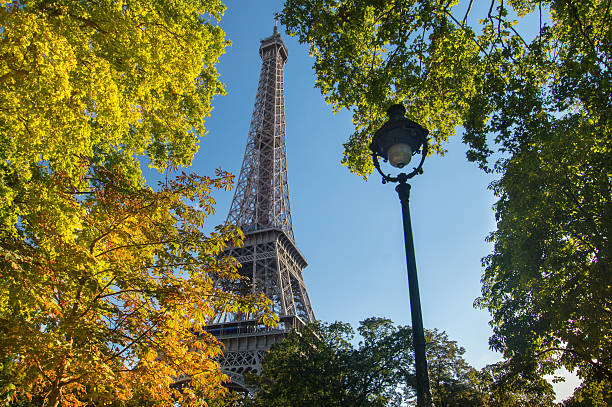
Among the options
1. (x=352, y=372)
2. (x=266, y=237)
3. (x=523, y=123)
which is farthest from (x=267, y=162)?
(x=523, y=123)

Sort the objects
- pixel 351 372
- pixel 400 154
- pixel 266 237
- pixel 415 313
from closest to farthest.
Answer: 1. pixel 415 313
2. pixel 400 154
3. pixel 351 372
4. pixel 266 237

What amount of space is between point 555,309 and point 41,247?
15231 mm

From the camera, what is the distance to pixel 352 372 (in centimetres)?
2373

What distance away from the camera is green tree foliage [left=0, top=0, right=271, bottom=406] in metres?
5.63

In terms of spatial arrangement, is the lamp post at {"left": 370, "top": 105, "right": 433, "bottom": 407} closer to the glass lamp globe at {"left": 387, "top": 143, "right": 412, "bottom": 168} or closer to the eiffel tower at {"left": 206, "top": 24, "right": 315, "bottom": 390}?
the glass lamp globe at {"left": 387, "top": 143, "right": 412, "bottom": 168}

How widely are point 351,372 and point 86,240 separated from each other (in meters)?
19.8

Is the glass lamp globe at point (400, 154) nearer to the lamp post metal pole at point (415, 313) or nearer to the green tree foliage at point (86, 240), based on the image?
the lamp post metal pole at point (415, 313)

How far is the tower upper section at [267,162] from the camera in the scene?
177 feet

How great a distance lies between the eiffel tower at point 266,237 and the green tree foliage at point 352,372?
28.0ft

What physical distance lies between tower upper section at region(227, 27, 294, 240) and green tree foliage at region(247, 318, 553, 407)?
77.6 ft

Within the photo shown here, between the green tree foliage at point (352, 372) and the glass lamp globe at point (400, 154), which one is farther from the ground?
the green tree foliage at point (352, 372)

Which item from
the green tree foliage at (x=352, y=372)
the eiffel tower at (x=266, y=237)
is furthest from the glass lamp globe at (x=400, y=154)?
the eiffel tower at (x=266, y=237)

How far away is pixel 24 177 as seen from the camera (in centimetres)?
707

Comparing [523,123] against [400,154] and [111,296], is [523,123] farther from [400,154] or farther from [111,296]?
[111,296]
